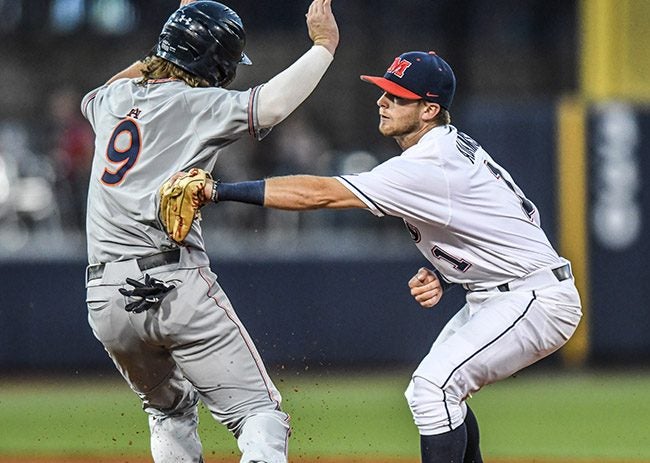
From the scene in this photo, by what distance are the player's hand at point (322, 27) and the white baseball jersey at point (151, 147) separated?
0.39 m

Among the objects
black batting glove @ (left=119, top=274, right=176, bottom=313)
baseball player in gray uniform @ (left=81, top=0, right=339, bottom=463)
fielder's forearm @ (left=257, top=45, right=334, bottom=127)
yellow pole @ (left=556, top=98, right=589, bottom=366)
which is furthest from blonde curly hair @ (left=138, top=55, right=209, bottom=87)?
yellow pole @ (left=556, top=98, right=589, bottom=366)

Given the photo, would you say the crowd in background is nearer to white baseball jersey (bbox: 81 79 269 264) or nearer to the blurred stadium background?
the blurred stadium background

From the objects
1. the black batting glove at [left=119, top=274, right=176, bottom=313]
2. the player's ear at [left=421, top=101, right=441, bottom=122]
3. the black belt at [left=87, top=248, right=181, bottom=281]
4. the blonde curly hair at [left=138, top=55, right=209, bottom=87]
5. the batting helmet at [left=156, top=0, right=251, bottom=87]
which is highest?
the batting helmet at [left=156, top=0, right=251, bottom=87]

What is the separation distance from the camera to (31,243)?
463 inches

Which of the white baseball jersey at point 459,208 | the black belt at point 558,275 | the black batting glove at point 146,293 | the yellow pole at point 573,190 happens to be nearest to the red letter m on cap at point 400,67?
the white baseball jersey at point 459,208

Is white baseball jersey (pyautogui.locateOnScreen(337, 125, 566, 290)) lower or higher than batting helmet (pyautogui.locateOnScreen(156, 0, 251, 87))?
lower

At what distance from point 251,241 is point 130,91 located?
643 centimetres

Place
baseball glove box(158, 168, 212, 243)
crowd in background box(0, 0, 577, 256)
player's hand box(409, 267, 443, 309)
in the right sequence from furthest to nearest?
1. crowd in background box(0, 0, 577, 256)
2. player's hand box(409, 267, 443, 309)
3. baseball glove box(158, 168, 212, 243)

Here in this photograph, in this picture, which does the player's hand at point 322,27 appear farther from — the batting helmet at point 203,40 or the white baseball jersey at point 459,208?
the white baseball jersey at point 459,208

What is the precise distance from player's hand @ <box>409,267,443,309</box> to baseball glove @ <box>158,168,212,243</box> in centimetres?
112

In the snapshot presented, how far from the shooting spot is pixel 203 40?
5.08m

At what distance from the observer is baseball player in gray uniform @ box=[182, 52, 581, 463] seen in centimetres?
496

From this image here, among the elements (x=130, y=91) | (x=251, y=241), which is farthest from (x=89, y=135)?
(x=130, y=91)

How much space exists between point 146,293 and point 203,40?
102cm
